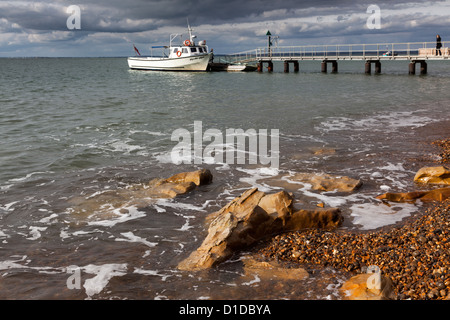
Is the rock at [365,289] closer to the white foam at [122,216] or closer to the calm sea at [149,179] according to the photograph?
the calm sea at [149,179]

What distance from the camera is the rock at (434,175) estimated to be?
9109 millimetres

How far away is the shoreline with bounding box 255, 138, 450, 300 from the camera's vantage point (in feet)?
15.8

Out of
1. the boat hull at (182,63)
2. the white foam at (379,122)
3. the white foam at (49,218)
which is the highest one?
the boat hull at (182,63)

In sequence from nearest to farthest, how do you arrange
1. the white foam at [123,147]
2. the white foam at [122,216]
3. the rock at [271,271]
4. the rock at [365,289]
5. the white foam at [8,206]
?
the rock at [365,289], the rock at [271,271], the white foam at [122,216], the white foam at [8,206], the white foam at [123,147]

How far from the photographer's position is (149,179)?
1080cm

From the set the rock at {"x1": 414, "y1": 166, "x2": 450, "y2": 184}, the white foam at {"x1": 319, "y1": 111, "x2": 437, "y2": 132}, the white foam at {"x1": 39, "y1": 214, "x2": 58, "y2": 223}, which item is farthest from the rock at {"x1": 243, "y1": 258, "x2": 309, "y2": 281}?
the white foam at {"x1": 319, "y1": 111, "x2": 437, "y2": 132}

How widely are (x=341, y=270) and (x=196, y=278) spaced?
6.78 ft

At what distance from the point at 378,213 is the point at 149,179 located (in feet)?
19.4

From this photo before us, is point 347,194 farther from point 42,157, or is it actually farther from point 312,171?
point 42,157

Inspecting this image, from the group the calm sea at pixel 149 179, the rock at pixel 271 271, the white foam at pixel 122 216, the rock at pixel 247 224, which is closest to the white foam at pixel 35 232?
the calm sea at pixel 149 179

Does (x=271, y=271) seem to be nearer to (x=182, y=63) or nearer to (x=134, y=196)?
(x=134, y=196)

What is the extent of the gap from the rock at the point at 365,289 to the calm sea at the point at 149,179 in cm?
20

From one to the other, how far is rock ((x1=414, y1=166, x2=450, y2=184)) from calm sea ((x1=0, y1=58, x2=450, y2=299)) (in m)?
0.52

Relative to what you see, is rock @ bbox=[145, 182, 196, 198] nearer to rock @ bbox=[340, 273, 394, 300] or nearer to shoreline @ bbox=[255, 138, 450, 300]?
shoreline @ bbox=[255, 138, 450, 300]
